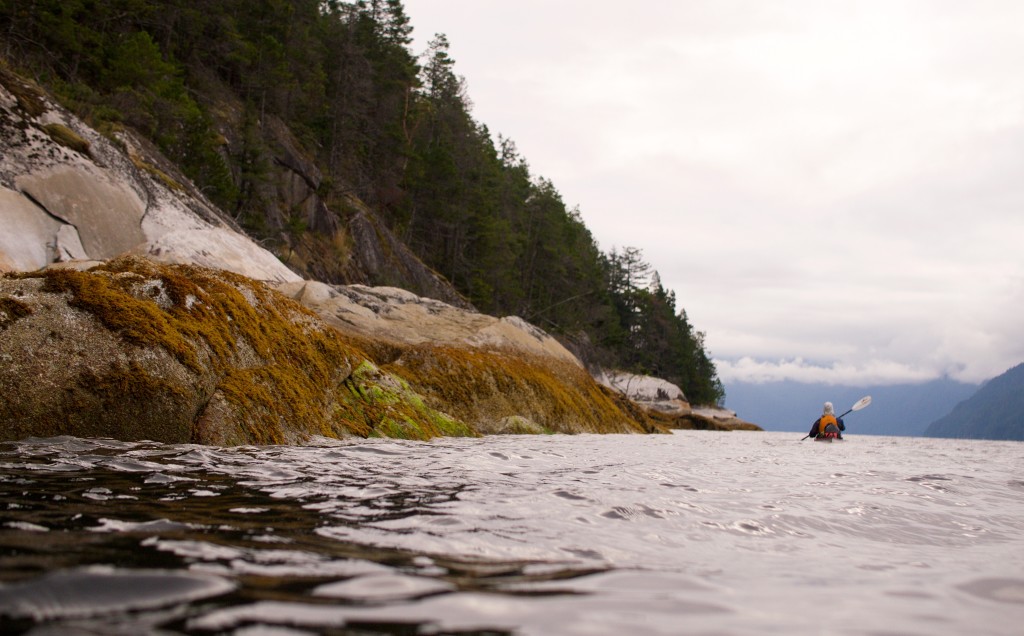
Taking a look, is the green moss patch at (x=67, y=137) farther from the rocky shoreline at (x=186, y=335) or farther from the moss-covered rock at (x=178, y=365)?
the moss-covered rock at (x=178, y=365)

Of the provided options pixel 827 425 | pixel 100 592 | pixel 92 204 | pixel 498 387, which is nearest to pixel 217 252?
pixel 92 204

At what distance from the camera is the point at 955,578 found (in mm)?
2541

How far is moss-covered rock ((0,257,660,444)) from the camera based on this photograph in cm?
518

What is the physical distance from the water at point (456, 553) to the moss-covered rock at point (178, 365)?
42 centimetres

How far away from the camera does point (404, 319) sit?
13781 mm

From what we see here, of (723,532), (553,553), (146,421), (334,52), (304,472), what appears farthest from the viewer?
(334,52)

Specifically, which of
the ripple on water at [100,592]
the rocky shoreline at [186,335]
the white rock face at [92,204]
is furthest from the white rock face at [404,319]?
the ripple on water at [100,592]

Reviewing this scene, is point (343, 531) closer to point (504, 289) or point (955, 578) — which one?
point (955, 578)

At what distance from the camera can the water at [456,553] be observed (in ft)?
5.41

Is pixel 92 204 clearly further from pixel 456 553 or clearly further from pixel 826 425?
pixel 826 425

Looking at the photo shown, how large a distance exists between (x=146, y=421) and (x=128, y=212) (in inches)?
239

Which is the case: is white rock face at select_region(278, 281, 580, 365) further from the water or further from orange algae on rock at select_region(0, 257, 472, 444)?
the water

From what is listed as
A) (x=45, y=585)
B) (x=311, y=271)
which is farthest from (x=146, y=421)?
(x=311, y=271)

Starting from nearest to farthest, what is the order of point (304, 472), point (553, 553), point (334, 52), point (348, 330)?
point (553, 553) → point (304, 472) → point (348, 330) → point (334, 52)
